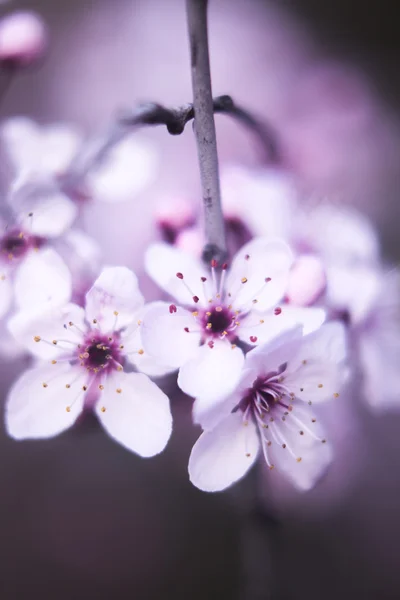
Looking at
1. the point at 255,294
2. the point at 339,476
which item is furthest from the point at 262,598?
the point at 255,294

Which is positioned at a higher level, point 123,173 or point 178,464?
point 123,173

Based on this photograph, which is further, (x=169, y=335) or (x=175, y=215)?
(x=175, y=215)

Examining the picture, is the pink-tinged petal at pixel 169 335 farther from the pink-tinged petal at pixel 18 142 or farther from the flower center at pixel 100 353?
the pink-tinged petal at pixel 18 142

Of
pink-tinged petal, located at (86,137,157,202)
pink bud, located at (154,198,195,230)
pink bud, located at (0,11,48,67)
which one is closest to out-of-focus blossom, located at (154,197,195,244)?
pink bud, located at (154,198,195,230)

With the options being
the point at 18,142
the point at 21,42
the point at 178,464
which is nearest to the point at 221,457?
the point at 18,142

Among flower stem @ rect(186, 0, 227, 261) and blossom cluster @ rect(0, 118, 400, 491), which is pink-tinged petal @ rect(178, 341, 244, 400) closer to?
blossom cluster @ rect(0, 118, 400, 491)

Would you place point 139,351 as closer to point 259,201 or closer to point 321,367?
point 321,367

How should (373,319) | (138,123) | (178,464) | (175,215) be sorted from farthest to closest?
(178,464) → (373,319) → (175,215) → (138,123)

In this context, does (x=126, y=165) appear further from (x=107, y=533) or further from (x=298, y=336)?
(x=107, y=533)
